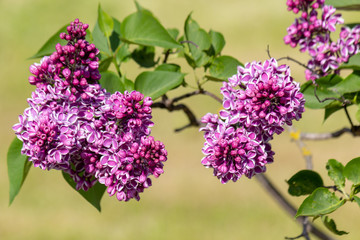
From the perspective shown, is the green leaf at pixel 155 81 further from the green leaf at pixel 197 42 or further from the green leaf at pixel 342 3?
the green leaf at pixel 342 3

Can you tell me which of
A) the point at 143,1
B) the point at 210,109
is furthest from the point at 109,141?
the point at 143,1

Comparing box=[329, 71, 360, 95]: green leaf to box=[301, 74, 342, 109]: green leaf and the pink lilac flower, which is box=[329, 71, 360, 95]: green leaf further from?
the pink lilac flower

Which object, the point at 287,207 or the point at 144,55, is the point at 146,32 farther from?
the point at 287,207

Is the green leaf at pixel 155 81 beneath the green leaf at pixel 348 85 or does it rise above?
beneath

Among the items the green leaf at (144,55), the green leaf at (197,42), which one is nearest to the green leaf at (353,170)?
the green leaf at (197,42)

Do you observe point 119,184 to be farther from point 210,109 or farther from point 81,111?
point 210,109

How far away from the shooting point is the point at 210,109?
2.98 meters

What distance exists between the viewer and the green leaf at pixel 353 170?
63 cm

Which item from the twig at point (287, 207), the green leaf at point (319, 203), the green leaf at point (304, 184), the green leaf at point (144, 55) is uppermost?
the green leaf at point (144, 55)

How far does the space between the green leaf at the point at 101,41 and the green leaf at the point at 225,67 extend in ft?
0.58

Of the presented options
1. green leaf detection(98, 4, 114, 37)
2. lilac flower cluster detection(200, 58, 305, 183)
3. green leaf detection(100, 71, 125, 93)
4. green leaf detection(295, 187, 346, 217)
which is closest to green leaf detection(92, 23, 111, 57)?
green leaf detection(98, 4, 114, 37)

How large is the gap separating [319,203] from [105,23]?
0.44 m

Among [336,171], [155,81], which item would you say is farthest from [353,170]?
[155,81]

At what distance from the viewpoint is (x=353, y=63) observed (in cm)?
68
